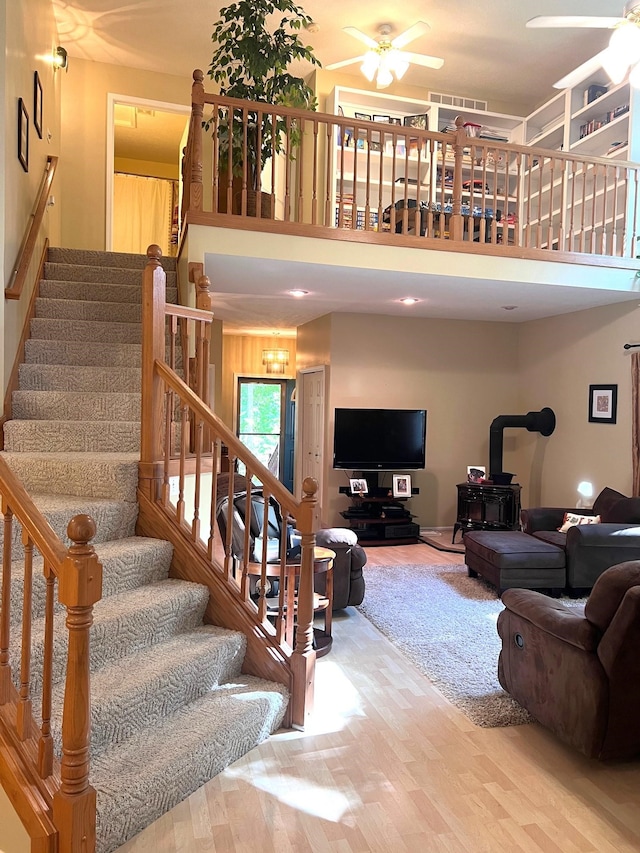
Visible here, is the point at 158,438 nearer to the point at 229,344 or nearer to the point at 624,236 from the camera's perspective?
the point at 624,236

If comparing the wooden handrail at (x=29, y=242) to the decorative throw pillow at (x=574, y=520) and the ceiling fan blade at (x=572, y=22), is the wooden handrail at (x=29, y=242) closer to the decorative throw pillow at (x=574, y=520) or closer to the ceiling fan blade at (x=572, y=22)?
the ceiling fan blade at (x=572, y=22)

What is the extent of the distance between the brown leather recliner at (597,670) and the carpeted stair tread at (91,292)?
4023 mm

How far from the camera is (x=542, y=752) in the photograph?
2.77 metres

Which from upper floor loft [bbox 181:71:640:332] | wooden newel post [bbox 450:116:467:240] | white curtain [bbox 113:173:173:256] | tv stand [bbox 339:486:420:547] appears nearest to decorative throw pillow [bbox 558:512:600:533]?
tv stand [bbox 339:486:420:547]

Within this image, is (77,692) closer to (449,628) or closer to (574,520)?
(449,628)

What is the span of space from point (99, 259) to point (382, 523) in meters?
3.99

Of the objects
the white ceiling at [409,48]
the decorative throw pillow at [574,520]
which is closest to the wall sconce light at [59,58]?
the white ceiling at [409,48]

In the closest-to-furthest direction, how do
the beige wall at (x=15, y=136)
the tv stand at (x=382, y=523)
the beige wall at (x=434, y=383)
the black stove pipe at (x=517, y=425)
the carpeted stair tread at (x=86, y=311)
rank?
the beige wall at (x=15, y=136)
the carpeted stair tread at (x=86, y=311)
the tv stand at (x=382, y=523)
the black stove pipe at (x=517, y=425)
the beige wall at (x=434, y=383)

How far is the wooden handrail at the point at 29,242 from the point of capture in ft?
12.6

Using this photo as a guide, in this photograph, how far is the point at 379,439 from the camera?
7.14 m

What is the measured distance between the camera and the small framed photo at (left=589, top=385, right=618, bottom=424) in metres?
6.26

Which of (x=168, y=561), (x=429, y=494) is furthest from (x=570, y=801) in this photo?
(x=429, y=494)

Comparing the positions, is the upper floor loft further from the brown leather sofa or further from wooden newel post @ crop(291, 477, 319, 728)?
wooden newel post @ crop(291, 477, 319, 728)

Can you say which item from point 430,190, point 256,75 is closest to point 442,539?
point 430,190
